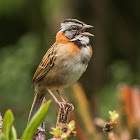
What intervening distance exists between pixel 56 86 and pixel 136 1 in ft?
11.6

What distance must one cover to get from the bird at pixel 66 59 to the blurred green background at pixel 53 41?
56.5 inches

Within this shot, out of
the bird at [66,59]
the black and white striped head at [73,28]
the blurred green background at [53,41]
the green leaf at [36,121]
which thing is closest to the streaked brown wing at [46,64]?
the bird at [66,59]

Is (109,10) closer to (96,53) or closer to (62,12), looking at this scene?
(96,53)

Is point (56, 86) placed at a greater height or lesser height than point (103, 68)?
greater

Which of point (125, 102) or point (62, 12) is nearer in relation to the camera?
point (125, 102)

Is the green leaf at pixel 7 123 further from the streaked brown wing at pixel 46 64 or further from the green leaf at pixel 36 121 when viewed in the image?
the streaked brown wing at pixel 46 64

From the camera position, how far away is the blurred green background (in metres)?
5.01

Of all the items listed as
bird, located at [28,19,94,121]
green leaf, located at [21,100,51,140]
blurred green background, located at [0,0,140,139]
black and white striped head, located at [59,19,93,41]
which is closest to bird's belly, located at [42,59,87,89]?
bird, located at [28,19,94,121]

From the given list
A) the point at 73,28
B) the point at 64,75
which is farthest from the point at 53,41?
the point at 64,75

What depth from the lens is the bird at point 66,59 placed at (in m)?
3.14

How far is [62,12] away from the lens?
5.59 metres

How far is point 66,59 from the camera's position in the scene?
3168mm

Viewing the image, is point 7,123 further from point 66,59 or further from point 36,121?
point 66,59

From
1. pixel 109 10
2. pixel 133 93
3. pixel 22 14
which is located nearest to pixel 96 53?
pixel 109 10
